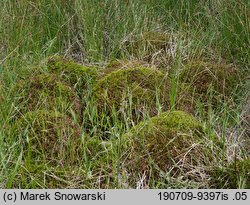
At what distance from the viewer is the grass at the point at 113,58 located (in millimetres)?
2479

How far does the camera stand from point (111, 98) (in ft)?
10.7

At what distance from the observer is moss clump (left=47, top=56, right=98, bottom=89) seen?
349cm

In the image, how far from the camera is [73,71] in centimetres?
355

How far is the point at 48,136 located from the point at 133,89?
706 millimetres

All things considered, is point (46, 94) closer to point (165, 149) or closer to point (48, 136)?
point (48, 136)

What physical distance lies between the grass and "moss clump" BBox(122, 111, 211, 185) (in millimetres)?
52

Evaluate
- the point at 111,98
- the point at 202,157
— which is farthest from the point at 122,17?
the point at 202,157

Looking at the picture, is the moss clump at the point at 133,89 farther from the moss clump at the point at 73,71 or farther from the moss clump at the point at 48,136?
the moss clump at the point at 48,136

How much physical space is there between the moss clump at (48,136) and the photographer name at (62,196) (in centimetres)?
30

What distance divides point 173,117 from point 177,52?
107 centimetres

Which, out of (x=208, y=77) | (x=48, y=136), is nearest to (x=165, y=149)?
(x=48, y=136)

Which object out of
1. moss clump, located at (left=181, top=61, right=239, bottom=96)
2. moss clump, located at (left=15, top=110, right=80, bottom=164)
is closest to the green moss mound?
moss clump, located at (left=15, top=110, right=80, bottom=164)

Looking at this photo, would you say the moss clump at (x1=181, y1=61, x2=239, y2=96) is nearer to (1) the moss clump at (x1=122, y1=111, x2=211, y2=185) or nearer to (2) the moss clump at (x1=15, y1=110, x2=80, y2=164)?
(1) the moss clump at (x1=122, y1=111, x2=211, y2=185)

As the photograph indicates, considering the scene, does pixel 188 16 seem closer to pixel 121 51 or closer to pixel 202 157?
pixel 121 51
